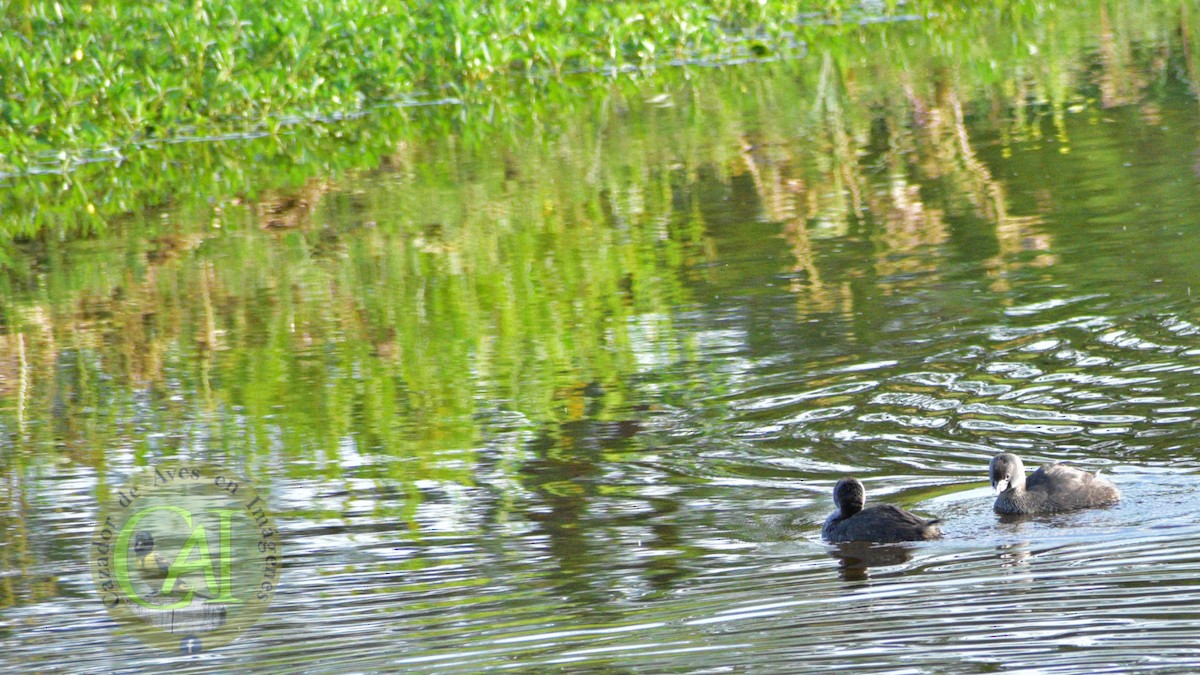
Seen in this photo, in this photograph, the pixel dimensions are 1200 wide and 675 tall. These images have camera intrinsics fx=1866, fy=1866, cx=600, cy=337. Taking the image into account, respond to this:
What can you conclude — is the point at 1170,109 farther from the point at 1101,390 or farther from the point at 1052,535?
the point at 1052,535

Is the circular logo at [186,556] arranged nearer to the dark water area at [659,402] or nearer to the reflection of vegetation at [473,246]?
the dark water area at [659,402]

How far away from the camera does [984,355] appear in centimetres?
858

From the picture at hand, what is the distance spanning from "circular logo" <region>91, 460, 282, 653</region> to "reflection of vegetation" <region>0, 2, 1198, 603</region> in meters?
0.34

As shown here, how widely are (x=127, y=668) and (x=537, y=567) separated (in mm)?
1455

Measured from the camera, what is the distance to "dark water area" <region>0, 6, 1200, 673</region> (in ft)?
18.0

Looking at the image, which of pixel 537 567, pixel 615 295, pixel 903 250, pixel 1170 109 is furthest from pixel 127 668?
pixel 1170 109

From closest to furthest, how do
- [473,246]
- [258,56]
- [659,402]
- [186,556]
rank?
[186,556], [659,402], [473,246], [258,56]

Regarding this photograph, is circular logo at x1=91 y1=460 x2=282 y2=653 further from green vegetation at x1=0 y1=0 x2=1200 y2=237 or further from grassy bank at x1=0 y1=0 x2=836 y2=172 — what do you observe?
grassy bank at x1=0 y1=0 x2=836 y2=172

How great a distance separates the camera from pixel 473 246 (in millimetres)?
12586

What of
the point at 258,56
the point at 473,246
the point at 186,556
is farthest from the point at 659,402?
the point at 258,56

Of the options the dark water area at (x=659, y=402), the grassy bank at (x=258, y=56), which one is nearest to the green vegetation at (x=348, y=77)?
the grassy bank at (x=258, y=56)

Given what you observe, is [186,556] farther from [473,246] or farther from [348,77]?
[348,77]

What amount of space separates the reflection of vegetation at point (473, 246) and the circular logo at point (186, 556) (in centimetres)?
34

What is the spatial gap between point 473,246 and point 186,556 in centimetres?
602
